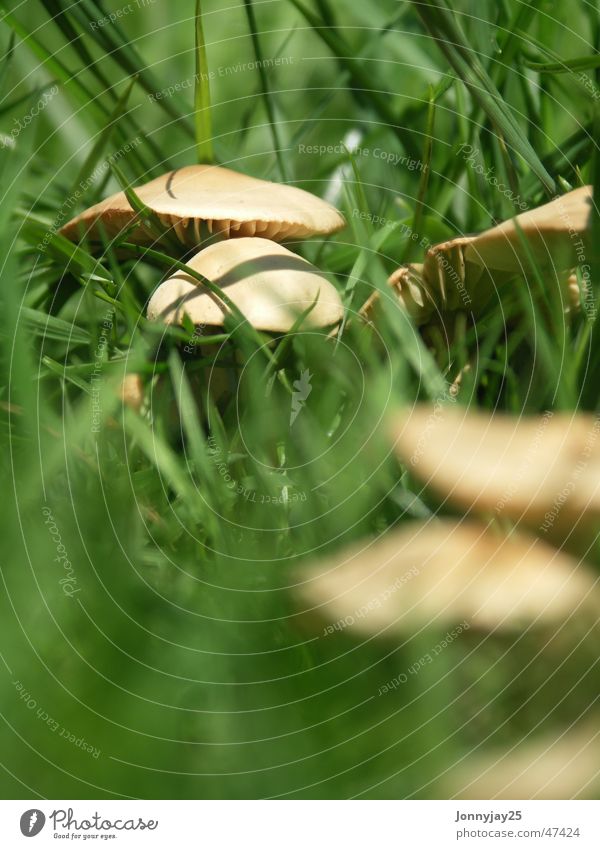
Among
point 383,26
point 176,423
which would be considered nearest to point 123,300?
point 176,423

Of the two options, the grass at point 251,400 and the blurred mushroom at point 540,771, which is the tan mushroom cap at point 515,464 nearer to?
the grass at point 251,400

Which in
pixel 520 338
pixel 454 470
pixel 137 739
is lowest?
pixel 137 739

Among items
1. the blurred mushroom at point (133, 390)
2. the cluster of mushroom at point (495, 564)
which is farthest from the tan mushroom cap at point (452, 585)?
the blurred mushroom at point (133, 390)

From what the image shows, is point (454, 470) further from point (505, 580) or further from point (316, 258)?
point (316, 258)

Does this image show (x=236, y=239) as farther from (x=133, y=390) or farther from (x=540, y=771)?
(x=540, y=771)

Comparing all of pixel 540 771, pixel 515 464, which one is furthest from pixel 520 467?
pixel 540 771
